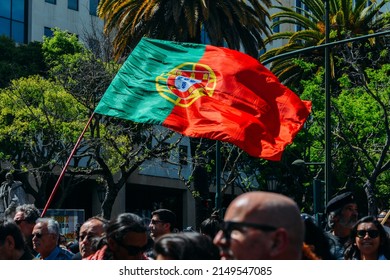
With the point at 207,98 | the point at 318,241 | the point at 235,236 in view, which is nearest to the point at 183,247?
the point at 235,236

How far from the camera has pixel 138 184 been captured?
166 feet

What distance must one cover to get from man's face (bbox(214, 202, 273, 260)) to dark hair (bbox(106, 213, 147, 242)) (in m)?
2.43

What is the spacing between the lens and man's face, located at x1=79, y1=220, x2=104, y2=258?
25.9 feet

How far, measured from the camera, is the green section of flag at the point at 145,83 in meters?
11.5

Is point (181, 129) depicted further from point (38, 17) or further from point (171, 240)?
point (38, 17)

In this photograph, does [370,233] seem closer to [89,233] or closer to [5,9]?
[89,233]

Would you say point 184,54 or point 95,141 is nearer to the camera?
point 184,54

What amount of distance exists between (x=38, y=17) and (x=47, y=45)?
895cm

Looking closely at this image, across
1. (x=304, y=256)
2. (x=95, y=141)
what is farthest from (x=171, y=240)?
(x=95, y=141)

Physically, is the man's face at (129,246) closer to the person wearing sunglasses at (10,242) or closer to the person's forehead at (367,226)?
the person wearing sunglasses at (10,242)

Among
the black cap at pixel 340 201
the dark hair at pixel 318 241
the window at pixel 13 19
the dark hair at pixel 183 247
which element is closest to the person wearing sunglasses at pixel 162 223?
the black cap at pixel 340 201

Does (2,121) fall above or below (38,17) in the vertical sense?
below

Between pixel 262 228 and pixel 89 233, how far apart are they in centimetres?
471

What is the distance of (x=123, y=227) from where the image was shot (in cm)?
594
